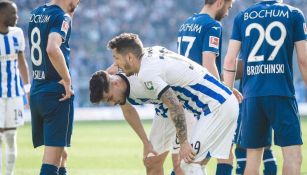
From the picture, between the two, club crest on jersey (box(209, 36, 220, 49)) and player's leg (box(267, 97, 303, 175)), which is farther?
club crest on jersey (box(209, 36, 220, 49))

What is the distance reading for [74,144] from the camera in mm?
16531

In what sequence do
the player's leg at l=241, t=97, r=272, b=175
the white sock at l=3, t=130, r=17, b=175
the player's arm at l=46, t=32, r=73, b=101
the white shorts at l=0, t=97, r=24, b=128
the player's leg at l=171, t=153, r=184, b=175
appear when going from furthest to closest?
the white shorts at l=0, t=97, r=24, b=128
the white sock at l=3, t=130, r=17, b=175
the player's leg at l=171, t=153, r=184, b=175
the player's arm at l=46, t=32, r=73, b=101
the player's leg at l=241, t=97, r=272, b=175

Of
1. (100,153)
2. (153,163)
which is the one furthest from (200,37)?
(100,153)

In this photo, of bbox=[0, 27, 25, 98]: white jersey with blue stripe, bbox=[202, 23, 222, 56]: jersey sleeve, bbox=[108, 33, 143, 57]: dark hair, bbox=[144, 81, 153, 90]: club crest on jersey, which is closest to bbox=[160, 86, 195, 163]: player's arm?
bbox=[144, 81, 153, 90]: club crest on jersey

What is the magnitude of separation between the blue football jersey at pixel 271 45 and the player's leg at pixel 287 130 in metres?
0.10

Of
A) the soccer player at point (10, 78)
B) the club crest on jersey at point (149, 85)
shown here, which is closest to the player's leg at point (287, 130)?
the club crest on jersey at point (149, 85)

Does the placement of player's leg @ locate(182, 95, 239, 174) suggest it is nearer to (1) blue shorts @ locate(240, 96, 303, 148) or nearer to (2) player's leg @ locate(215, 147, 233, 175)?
(1) blue shorts @ locate(240, 96, 303, 148)

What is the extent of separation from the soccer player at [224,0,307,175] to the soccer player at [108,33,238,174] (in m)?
0.55

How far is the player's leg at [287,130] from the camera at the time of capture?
6.94 meters

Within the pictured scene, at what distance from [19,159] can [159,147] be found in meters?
6.28

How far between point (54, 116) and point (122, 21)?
75.6 ft

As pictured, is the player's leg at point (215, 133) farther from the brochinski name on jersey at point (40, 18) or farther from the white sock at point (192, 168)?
the brochinski name on jersey at point (40, 18)

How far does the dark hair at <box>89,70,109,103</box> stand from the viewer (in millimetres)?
6176

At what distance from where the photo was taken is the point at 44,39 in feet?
26.0
